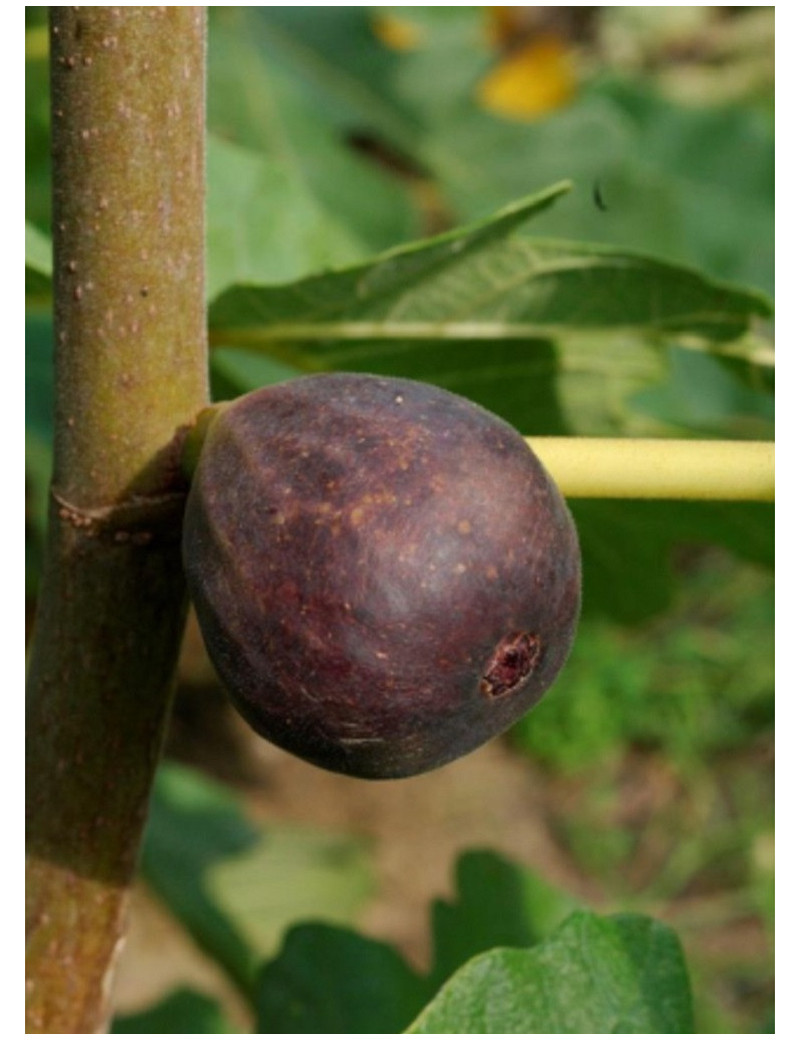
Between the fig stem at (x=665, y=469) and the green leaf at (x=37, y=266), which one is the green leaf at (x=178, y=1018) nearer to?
the green leaf at (x=37, y=266)

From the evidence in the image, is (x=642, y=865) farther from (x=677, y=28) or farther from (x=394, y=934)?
(x=677, y=28)

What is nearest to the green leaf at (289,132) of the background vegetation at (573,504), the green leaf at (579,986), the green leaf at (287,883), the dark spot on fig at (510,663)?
the background vegetation at (573,504)

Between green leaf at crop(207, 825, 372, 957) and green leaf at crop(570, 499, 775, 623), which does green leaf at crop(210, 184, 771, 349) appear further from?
green leaf at crop(207, 825, 372, 957)

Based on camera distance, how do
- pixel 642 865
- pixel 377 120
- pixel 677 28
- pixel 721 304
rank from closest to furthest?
1. pixel 721 304
2. pixel 377 120
3. pixel 642 865
4. pixel 677 28

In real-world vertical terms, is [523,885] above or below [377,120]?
below

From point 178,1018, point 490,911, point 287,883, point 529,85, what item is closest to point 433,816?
point 287,883

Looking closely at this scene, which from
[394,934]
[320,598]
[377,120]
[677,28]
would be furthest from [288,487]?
[677,28]
